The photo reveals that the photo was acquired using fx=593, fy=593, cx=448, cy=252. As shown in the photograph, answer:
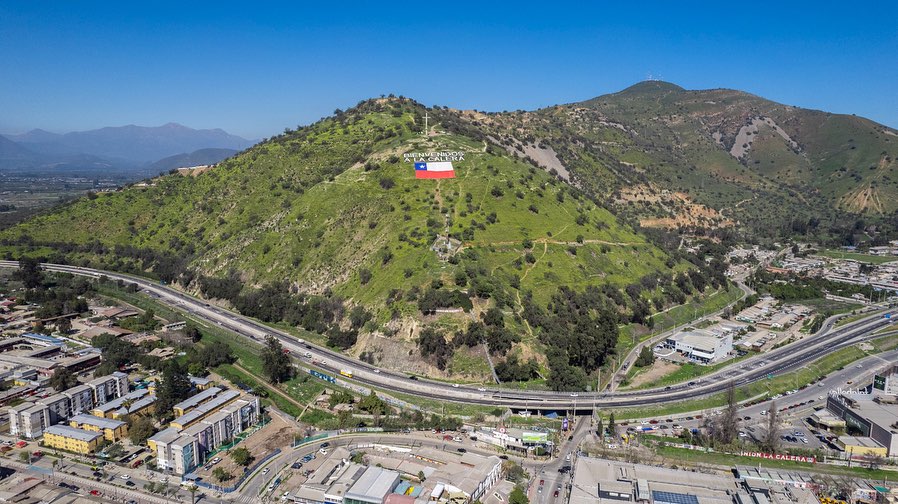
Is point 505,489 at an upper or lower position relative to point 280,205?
lower

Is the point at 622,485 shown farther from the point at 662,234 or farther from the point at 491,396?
the point at 662,234

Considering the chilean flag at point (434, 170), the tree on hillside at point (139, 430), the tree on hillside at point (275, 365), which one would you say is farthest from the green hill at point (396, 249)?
the tree on hillside at point (139, 430)

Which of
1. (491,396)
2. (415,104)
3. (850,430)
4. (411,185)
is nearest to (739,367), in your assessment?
(850,430)

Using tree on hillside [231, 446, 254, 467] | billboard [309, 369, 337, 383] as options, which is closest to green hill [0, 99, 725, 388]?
billboard [309, 369, 337, 383]

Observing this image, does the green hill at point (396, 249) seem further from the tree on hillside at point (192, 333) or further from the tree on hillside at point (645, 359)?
the tree on hillside at point (192, 333)

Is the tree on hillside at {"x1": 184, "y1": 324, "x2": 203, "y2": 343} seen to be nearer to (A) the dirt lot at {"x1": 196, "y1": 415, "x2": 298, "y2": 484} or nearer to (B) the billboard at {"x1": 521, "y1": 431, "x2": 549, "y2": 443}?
(A) the dirt lot at {"x1": 196, "y1": 415, "x2": 298, "y2": 484}

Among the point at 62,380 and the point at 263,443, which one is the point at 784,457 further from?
the point at 62,380

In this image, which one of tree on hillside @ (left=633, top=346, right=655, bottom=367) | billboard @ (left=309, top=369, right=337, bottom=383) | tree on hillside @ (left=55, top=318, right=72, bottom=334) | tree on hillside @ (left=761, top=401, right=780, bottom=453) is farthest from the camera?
tree on hillside @ (left=55, top=318, right=72, bottom=334)
